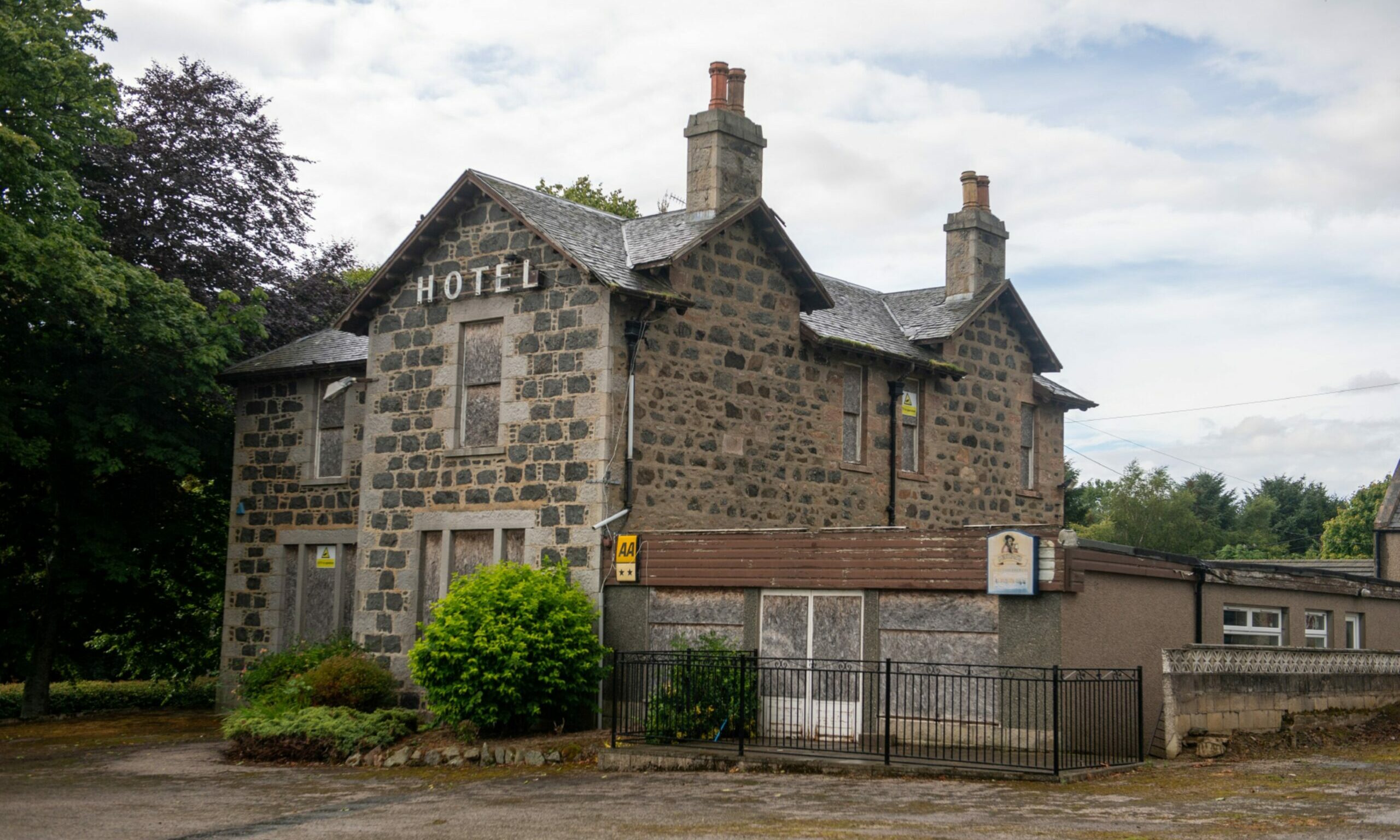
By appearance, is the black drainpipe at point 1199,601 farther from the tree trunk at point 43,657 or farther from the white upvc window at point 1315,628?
the tree trunk at point 43,657

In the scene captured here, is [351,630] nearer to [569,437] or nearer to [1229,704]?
[569,437]

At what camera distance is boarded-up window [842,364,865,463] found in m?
23.5

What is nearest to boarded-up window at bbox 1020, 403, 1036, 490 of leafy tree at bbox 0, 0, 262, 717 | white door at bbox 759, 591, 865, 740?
white door at bbox 759, 591, 865, 740

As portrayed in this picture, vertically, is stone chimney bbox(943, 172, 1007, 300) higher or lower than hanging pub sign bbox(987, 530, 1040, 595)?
higher

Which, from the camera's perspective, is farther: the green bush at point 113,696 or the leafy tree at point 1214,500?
the leafy tree at point 1214,500

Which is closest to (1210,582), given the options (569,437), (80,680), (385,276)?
(569,437)

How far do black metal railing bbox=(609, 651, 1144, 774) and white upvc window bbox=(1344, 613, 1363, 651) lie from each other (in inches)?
343

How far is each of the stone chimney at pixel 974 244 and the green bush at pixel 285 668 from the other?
12.9 meters

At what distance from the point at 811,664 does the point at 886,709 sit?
112 inches

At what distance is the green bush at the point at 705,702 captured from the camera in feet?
57.1

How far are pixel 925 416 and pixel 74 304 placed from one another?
46.5ft

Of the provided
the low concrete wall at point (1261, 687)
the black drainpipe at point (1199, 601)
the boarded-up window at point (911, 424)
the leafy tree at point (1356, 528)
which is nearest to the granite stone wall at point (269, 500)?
the boarded-up window at point (911, 424)

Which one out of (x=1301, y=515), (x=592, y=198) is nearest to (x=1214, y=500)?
(x=1301, y=515)

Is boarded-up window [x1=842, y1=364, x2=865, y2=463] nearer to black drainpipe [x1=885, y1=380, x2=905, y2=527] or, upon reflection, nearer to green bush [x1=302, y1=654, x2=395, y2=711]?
black drainpipe [x1=885, y1=380, x2=905, y2=527]
